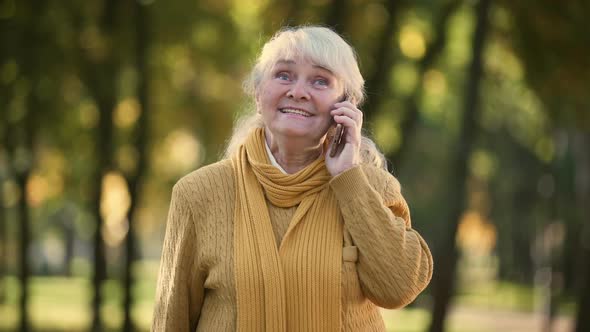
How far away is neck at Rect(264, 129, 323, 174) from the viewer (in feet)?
13.5

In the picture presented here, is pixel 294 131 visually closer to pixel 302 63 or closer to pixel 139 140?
pixel 302 63

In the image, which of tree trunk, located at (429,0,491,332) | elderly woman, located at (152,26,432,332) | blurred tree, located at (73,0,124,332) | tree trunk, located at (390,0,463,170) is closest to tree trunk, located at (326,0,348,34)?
tree trunk, located at (429,0,491,332)

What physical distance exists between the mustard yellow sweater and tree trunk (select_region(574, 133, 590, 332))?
9.98 metres

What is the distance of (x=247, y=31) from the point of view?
789 inches

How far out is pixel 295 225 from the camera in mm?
3980

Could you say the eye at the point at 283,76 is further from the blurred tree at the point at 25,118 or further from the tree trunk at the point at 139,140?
the tree trunk at the point at 139,140

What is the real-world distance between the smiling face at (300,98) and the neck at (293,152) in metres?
0.03

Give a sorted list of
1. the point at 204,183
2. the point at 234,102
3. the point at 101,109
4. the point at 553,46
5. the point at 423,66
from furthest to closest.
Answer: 1. the point at 234,102
2. the point at 101,109
3. the point at 423,66
4. the point at 553,46
5. the point at 204,183

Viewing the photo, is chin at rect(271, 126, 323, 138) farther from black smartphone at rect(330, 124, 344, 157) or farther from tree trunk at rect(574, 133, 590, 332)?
tree trunk at rect(574, 133, 590, 332)

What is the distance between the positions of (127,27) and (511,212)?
24512 millimetres

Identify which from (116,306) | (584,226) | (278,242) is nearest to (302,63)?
(278,242)

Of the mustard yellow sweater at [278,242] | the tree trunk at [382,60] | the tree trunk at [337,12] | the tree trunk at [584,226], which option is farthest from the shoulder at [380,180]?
the tree trunk at [584,226]

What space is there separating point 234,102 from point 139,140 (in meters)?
6.12

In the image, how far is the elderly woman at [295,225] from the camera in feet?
12.8
